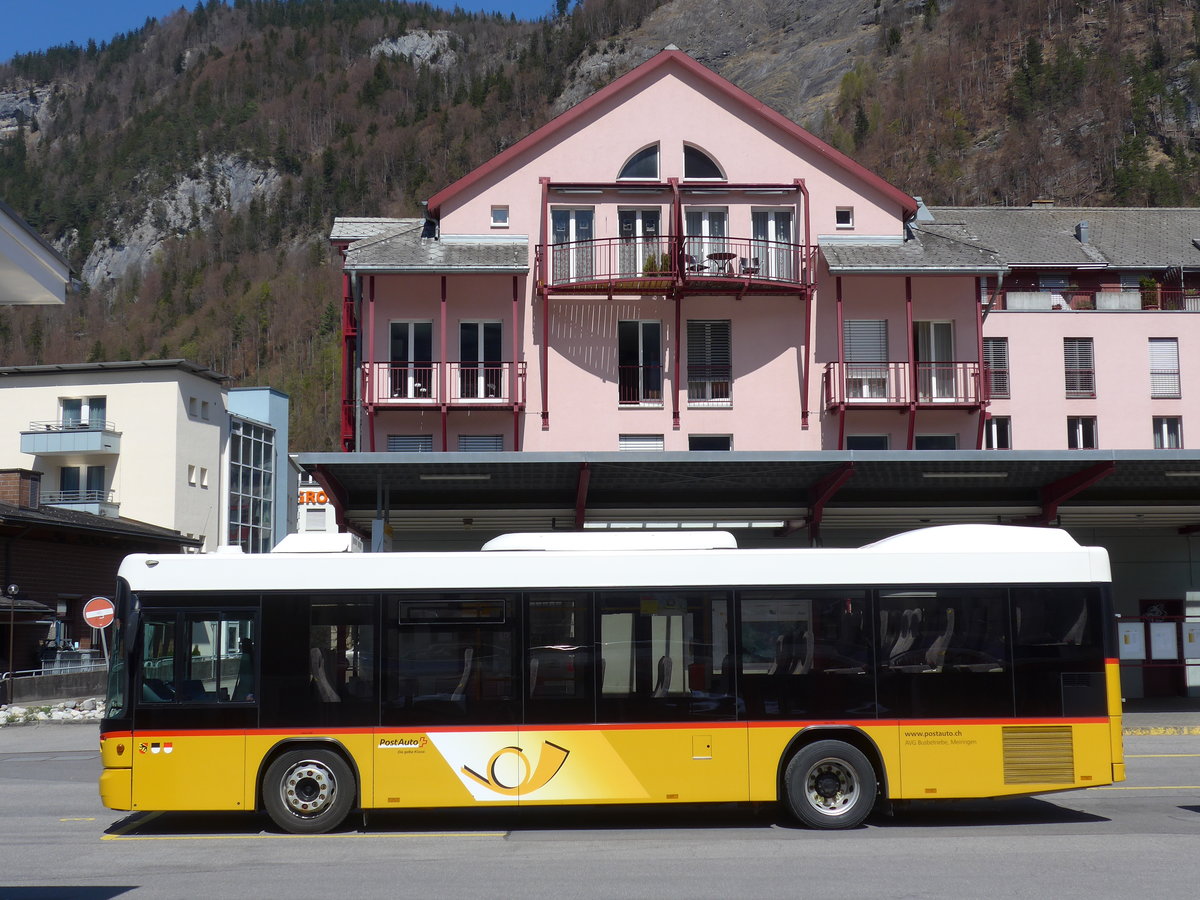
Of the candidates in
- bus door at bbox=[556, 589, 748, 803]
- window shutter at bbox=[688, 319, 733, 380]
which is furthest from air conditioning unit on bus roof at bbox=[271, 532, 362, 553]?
window shutter at bbox=[688, 319, 733, 380]

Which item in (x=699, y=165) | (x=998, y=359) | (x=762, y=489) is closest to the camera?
(x=762, y=489)

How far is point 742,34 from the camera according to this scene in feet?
611

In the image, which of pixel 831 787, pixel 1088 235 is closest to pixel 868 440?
pixel 831 787

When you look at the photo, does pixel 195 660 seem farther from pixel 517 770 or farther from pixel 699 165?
pixel 699 165

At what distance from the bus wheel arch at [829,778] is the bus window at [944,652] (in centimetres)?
53

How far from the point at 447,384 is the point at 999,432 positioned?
2833 cm

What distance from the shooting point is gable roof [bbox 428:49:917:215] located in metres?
33.6

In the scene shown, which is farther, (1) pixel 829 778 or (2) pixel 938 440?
(2) pixel 938 440

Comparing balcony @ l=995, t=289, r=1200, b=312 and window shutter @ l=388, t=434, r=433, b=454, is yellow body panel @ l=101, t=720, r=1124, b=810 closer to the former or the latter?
window shutter @ l=388, t=434, r=433, b=454

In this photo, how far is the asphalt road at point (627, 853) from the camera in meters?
9.54

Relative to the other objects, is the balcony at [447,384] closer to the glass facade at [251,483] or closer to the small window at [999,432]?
the small window at [999,432]

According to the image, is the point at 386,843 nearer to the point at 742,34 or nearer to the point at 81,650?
the point at 81,650

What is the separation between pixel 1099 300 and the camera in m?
52.5

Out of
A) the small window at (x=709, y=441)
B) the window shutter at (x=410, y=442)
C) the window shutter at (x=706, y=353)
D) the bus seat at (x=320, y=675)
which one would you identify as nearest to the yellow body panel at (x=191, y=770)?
the bus seat at (x=320, y=675)
